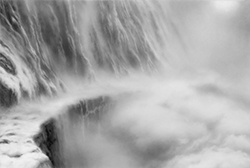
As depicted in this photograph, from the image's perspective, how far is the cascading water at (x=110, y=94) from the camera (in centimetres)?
835

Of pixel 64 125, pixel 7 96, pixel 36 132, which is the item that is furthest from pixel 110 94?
pixel 36 132

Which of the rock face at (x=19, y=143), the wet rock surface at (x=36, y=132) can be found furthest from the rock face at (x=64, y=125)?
the rock face at (x=19, y=143)

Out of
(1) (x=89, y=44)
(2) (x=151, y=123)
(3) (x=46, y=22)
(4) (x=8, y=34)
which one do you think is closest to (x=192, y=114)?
(2) (x=151, y=123)

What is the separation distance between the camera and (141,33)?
1445 cm

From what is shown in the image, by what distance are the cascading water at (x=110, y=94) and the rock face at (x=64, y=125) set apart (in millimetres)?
23

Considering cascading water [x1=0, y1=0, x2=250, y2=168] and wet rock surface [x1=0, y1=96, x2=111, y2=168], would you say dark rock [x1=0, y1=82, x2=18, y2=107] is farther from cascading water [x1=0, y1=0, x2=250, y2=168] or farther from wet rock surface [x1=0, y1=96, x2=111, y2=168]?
wet rock surface [x1=0, y1=96, x2=111, y2=168]

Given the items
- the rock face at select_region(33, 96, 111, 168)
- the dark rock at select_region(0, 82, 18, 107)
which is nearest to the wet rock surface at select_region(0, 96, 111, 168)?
the rock face at select_region(33, 96, 111, 168)

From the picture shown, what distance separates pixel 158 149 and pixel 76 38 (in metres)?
3.73

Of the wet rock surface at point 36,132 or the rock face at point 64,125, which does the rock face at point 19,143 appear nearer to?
the wet rock surface at point 36,132

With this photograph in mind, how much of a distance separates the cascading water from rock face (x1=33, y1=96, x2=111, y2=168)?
0.9 inches

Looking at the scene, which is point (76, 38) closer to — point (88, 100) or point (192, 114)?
point (88, 100)

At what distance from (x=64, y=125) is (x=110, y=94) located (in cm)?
252

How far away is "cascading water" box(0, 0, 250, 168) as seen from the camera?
8352mm

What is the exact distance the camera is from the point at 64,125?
908cm
